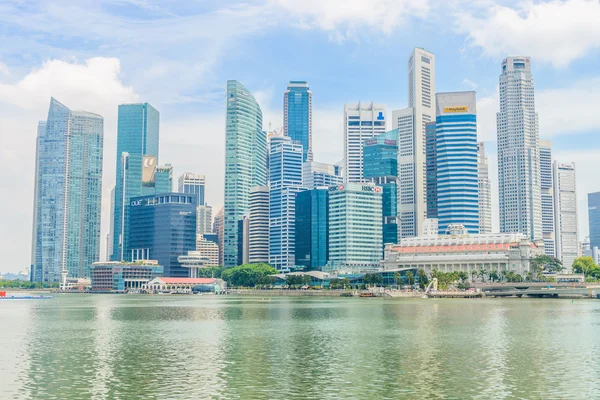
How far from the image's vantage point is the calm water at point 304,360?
56.1 metres

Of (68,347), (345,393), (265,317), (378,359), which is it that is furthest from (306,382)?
(265,317)

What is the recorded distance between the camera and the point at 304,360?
72688mm

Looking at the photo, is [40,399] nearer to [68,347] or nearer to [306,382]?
[306,382]

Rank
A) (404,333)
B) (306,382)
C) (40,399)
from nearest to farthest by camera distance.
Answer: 1. (40,399)
2. (306,382)
3. (404,333)

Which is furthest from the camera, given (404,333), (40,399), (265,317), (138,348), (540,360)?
(265,317)

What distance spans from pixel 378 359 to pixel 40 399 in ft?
110

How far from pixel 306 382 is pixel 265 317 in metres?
81.4

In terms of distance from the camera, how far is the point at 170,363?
70.6 meters

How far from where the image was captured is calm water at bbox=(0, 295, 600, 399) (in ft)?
184

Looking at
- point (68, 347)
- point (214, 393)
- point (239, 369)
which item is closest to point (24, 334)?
point (68, 347)

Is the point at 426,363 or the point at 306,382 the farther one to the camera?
the point at 426,363

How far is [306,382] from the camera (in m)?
59.6

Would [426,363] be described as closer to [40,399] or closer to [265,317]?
[40,399]

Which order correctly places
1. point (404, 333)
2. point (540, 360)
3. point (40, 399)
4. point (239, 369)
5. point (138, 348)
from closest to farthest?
point (40, 399) < point (239, 369) < point (540, 360) < point (138, 348) < point (404, 333)
